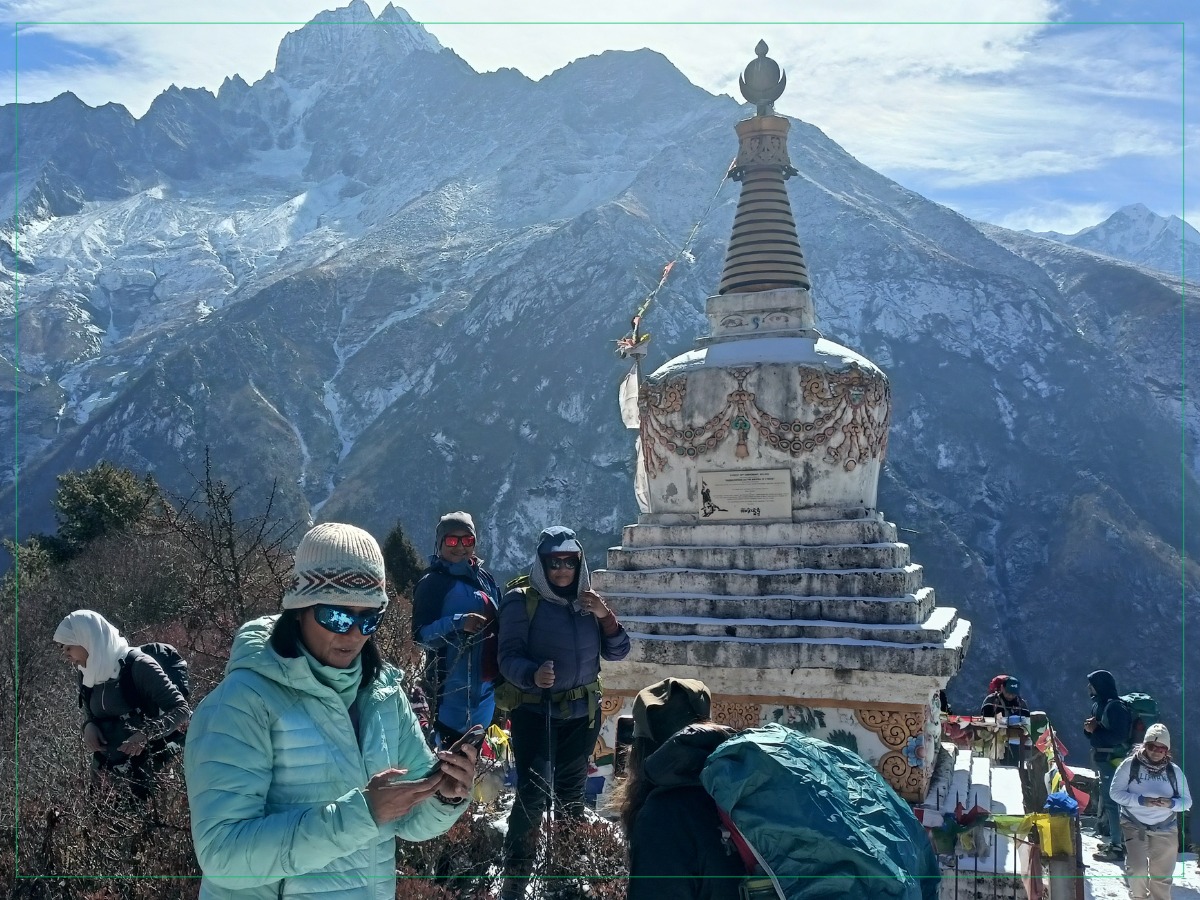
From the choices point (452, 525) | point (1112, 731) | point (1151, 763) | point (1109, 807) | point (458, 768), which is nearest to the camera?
point (458, 768)

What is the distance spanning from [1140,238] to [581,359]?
120 m

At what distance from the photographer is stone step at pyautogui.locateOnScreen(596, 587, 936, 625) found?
8.50m

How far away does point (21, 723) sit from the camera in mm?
10961

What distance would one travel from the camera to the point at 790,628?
28.3 feet

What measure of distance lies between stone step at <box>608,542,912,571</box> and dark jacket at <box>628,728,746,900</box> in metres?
6.55

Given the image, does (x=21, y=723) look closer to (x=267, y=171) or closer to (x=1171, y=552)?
(x=1171, y=552)

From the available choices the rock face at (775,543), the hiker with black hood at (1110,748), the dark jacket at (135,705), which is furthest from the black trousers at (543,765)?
the hiker with black hood at (1110,748)

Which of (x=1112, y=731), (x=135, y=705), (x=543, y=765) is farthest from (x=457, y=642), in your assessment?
(x=1112, y=731)

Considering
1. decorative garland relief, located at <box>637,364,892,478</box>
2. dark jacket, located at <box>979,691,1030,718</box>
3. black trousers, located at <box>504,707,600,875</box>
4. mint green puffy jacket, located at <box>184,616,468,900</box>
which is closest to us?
mint green puffy jacket, located at <box>184,616,468,900</box>

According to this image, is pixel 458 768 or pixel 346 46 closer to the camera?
pixel 458 768

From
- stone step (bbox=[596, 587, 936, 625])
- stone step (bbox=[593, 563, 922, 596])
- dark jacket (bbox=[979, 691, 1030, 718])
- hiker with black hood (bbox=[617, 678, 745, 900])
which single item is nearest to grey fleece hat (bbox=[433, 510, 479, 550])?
hiker with black hood (bbox=[617, 678, 745, 900])

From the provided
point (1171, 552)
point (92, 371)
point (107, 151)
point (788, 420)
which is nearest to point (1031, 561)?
point (1171, 552)

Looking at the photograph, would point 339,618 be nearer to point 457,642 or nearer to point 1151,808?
point 457,642

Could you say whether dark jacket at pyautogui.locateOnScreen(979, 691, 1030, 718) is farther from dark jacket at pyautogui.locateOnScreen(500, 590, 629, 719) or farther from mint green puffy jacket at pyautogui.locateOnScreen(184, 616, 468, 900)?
mint green puffy jacket at pyautogui.locateOnScreen(184, 616, 468, 900)
